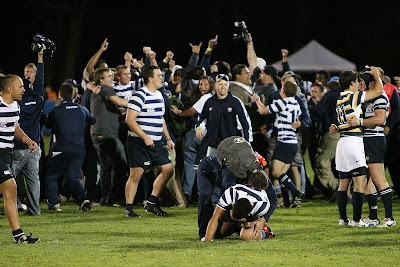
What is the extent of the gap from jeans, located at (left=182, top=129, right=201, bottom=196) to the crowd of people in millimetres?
19

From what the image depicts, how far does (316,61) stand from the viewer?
26.9m

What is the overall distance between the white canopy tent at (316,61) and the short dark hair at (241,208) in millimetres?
17521

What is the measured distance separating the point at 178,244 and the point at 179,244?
0.04 feet

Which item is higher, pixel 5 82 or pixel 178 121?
pixel 5 82

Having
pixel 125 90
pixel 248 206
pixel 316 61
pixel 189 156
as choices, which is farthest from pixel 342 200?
pixel 316 61

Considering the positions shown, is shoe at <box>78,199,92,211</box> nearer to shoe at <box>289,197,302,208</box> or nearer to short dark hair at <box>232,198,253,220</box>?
shoe at <box>289,197,302,208</box>

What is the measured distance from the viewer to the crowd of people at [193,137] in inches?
440

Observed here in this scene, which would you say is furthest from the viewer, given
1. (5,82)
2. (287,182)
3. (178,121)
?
(178,121)

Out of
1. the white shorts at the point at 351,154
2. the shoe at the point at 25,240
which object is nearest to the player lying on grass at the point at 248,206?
the white shorts at the point at 351,154

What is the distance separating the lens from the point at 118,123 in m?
14.7

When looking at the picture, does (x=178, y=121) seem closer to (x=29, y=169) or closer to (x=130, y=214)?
(x=130, y=214)

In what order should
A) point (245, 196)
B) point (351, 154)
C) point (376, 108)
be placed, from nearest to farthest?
1. point (245, 196)
2. point (351, 154)
3. point (376, 108)

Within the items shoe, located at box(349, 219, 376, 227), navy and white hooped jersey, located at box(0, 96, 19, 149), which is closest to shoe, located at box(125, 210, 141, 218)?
navy and white hooped jersey, located at box(0, 96, 19, 149)

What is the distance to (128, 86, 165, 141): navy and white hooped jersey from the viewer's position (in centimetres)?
1291
